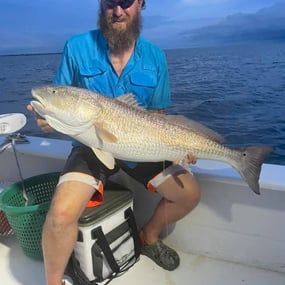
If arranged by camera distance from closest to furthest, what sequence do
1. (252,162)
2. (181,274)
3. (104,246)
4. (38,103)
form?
(38,103)
(252,162)
(104,246)
(181,274)

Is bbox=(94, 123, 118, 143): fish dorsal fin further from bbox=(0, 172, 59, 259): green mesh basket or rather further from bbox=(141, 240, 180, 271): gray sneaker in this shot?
bbox=(141, 240, 180, 271): gray sneaker

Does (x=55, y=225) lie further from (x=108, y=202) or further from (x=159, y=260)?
(x=159, y=260)

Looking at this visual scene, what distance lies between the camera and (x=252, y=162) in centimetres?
241

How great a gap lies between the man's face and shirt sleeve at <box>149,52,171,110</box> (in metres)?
0.29

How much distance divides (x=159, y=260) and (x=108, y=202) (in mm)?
639

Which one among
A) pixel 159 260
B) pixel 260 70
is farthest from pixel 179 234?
pixel 260 70

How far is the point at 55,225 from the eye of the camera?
239cm

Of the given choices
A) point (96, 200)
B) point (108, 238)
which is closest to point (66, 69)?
point (96, 200)

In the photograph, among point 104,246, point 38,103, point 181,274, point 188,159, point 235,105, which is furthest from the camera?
point 235,105

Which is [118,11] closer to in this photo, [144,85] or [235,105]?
[144,85]

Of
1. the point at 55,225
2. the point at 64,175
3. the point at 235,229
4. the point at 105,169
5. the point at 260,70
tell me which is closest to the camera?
the point at 55,225

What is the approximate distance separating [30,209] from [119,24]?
4.83ft

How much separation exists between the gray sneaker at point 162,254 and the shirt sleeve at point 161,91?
1.09 metres

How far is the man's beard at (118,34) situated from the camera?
2.80 m
